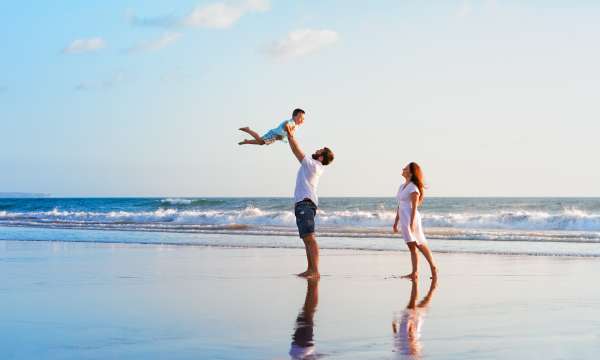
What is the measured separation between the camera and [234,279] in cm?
1003

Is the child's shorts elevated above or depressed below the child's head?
below

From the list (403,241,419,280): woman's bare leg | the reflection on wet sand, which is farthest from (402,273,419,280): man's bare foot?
the reflection on wet sand

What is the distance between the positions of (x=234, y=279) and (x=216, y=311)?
2842 millimetres

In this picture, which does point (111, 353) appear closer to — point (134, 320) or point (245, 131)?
point (134, 320)

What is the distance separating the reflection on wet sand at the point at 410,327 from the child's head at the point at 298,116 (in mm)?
2662

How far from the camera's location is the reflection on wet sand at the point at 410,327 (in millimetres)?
5426

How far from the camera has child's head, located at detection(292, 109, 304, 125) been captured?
32.6 ft

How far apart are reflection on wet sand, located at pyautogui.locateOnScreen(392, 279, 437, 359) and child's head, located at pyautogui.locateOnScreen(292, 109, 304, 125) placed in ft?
8.73

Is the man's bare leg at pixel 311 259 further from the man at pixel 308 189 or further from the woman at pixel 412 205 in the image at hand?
the woman at pixel 412 205

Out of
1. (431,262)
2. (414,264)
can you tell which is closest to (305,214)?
(414,264)

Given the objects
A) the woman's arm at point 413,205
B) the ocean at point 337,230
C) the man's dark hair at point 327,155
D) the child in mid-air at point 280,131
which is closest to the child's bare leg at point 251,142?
the child in mid-air at point 280,131

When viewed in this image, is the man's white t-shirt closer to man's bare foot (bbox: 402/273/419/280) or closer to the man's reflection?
man's bare foot (bbox: 402/273/419/280)

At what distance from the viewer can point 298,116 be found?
995 centimetres

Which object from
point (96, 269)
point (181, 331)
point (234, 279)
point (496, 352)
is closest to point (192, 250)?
point (96, 269)
